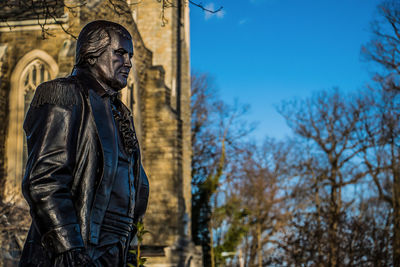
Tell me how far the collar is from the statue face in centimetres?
3

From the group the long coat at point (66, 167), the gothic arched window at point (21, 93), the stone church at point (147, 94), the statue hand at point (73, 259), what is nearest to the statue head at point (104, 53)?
the long coat at point (66, 167)

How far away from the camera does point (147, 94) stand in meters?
26.8

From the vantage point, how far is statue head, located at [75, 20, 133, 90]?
352 cm

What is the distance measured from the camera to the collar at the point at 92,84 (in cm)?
347

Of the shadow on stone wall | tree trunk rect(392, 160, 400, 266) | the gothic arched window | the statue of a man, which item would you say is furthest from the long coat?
tree trunk rect(392, 160, 400, 266)

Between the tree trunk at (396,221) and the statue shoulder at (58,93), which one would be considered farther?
the tree trunk at (396,221)

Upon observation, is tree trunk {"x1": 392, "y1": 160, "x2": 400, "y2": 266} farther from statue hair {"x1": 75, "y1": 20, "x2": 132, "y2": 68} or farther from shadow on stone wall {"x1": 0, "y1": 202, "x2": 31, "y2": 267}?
statue hair {"x1": 75, "y1": 20, "x2": 132, "y2": 68}

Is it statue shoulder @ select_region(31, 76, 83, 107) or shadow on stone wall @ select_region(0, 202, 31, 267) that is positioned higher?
shadow on stone wall @ select_region(0, 202, 31, 267)

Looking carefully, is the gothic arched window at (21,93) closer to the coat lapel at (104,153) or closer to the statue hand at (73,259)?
the coat lapel at (104,153)

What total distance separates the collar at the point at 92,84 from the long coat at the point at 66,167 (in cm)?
3

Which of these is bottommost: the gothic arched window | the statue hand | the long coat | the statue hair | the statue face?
the statue hand

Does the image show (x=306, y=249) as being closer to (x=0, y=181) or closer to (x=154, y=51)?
(x=0, y=181)

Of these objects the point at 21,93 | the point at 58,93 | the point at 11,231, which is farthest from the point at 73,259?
the point at 21,93

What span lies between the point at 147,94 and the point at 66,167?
23631 mm
